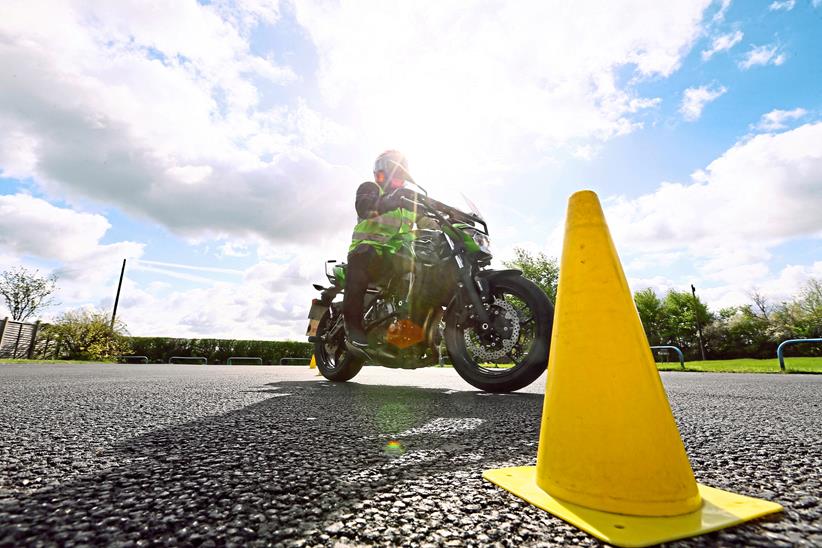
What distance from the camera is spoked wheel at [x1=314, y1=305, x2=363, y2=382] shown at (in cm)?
475

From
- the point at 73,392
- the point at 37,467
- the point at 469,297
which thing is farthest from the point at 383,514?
the point at 73,392

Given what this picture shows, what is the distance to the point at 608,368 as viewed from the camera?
118cm

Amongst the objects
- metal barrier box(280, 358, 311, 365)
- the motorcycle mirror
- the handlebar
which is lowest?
metal barrier box(280, 358, 311, 365)

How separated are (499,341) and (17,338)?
25015 millimetres

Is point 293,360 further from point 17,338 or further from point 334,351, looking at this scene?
point 334,351

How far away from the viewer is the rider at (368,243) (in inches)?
155

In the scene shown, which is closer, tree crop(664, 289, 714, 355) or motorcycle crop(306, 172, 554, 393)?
motorcycle crop(306, 172, 554, 393)

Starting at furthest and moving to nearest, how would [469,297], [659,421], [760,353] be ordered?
[760,353] < [469,297] < [659,421]

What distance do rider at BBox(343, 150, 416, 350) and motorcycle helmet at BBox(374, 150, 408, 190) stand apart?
0.30 feet

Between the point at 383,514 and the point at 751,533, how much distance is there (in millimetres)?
753

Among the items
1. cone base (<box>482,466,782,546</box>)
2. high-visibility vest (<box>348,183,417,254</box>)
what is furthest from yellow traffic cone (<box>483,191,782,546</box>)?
high-visibility vest (<box>348,183,417,254</box>)

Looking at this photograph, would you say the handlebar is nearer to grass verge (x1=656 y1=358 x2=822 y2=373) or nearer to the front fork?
the front fork

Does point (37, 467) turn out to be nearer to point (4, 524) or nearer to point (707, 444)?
point (4, 524)

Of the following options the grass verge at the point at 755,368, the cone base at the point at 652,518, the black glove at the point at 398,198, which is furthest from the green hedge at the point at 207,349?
the cone base at the point at 652,518
